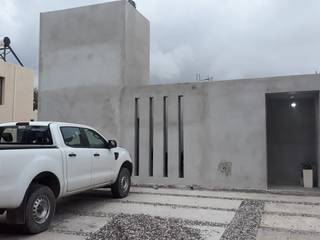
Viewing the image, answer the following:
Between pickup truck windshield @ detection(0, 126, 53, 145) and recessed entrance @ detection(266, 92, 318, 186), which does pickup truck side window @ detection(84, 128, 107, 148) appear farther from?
recessed entrance @ detection(266, 92, 318, 186)

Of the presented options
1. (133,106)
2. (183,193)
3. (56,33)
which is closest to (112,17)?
(56,33)

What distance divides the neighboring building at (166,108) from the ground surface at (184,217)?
136 centimetres

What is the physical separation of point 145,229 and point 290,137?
7.73 meters

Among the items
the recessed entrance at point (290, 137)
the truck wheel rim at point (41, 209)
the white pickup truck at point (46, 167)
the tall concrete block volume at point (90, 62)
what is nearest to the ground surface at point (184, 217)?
the truck wheel rim at point (41, 209)

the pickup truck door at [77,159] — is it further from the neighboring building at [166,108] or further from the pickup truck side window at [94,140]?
the neighboring building at [166,108]

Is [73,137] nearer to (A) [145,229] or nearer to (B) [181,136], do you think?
(A) [145,229]

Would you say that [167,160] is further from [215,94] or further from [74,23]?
[74,23]

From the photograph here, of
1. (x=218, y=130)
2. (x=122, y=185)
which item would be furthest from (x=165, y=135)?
(x=122, y=185)

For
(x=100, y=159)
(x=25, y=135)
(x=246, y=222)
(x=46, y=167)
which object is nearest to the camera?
(x=46, y=167)

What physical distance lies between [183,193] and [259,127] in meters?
2.87

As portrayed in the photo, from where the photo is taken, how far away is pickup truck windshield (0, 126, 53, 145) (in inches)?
281

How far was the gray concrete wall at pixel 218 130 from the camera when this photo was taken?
421 inches

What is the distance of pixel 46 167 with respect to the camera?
20.8 feet

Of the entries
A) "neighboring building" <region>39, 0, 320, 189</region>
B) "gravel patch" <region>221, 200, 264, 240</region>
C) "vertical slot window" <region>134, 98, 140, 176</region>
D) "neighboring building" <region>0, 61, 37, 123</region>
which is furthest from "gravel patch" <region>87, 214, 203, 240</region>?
"neighboring building" <region>0, 61, 37, 123</region>
